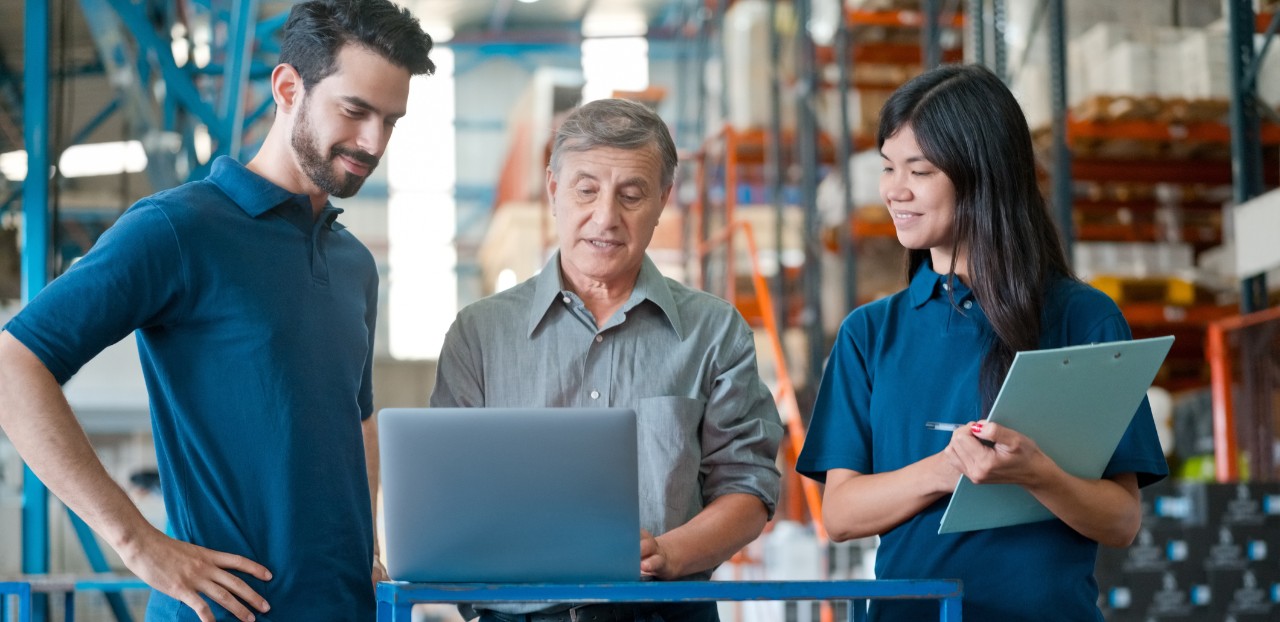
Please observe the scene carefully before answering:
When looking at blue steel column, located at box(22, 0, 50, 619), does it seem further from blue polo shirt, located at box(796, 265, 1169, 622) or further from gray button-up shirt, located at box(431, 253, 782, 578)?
blue polo shirt, located at box(796, 265, 1169, 622)

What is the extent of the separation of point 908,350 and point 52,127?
13.4 ft

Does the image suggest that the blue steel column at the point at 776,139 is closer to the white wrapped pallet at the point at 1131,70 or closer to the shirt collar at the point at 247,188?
the white wrapped pallet at the point at 1131,70

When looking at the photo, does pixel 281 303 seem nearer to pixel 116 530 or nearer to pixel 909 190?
pixel 116 530

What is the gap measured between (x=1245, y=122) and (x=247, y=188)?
16.9 feet

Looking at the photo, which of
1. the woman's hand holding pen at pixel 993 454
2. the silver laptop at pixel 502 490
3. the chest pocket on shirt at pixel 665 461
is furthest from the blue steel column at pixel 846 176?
the silver laptop at pixel 502 490

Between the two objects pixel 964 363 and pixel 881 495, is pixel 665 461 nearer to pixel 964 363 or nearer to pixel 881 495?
pixel 881 495

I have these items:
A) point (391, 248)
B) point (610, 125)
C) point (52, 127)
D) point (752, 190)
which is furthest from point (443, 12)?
point (610, 125)

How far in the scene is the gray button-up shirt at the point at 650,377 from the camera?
2.56 metres

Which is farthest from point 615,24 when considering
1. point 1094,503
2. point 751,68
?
point 1094,503

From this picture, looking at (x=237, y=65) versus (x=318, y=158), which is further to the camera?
(x=237, y=65)

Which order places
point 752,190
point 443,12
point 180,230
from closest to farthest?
1. point 180,230
2. point 752,190
3. point 443,12

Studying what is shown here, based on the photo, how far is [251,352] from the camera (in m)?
2.37

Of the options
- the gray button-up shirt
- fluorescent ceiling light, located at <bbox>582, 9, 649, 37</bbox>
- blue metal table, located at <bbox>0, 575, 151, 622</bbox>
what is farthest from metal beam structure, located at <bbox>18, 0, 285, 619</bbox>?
fluorescent ceiling light, located at <bbox>582, 9, 649, 37</bbox>

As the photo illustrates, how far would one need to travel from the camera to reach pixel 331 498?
2.46m
